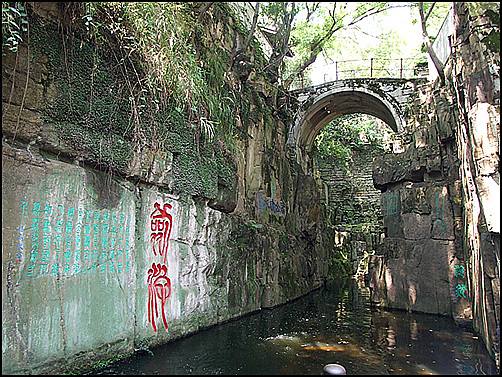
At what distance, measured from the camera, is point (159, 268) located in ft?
16.9

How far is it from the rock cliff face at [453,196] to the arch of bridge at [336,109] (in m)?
5.65

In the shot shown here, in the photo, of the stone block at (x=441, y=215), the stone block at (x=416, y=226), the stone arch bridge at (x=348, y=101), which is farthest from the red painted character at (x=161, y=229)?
the stone arch bridge at (x=348, y=101)

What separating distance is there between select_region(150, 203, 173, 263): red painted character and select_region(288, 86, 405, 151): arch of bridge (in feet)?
33.6

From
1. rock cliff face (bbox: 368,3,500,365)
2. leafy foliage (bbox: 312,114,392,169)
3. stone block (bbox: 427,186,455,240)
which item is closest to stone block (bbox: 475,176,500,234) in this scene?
rock cliff face (bbox: 368,3,500,365)

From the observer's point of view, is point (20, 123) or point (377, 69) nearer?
point (20, 123)

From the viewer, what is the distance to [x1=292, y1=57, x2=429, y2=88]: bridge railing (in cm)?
1575

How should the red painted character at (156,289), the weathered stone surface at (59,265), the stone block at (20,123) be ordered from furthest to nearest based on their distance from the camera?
the red painted character at (156,289) → the stone block at (20,123) → the weathered stone surface at (59,265)

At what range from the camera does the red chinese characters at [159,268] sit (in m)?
4.95

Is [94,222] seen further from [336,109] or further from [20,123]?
[336,109]

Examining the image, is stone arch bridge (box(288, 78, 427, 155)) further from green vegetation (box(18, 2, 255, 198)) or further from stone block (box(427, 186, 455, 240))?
green vegetation (box(18, 2, 255, 198))

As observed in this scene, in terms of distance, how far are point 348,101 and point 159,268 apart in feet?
42.3

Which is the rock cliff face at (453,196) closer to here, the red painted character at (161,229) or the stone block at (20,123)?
the red painted character at (161,229)

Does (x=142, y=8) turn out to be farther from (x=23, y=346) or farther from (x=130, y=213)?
(x=23, y=346)

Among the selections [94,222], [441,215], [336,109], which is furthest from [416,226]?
[336,109]
